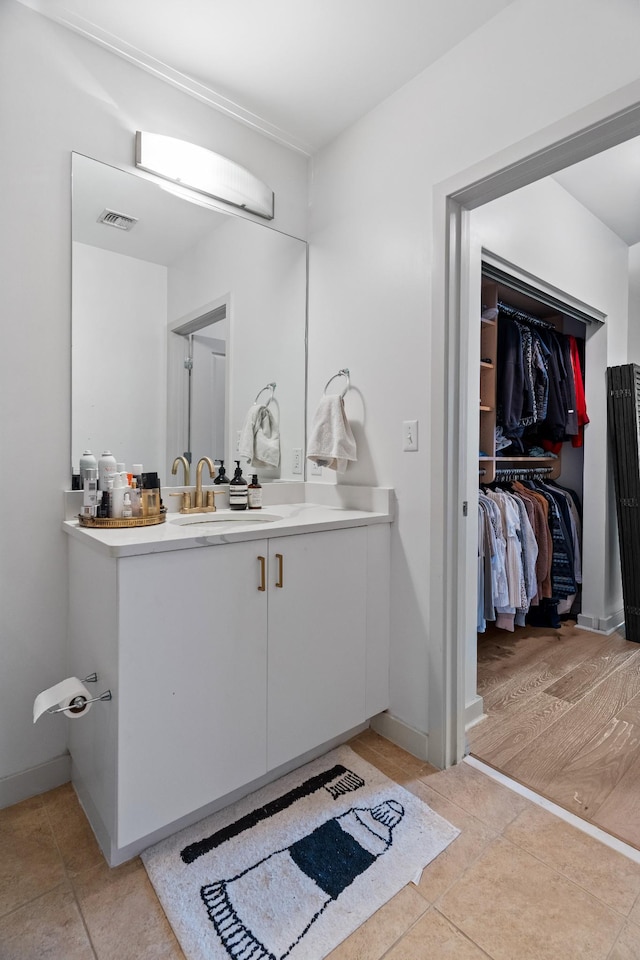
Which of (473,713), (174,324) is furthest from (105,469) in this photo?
(473,713)

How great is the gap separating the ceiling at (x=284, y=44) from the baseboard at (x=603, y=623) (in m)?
3.04

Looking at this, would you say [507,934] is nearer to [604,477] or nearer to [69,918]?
[69,918]

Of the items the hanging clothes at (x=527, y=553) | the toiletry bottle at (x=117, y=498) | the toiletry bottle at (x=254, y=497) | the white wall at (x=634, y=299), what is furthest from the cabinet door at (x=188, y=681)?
the white wall at (x=634, y=299)

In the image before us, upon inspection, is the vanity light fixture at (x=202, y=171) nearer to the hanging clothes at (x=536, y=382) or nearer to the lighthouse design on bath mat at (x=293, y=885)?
the hanging clothes at (x=536, y=382)

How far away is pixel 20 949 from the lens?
43.7 inches

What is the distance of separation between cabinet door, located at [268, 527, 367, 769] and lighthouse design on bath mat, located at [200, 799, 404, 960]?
272 millimetres

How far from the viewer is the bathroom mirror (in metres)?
1.72

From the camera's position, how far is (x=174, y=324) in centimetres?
194

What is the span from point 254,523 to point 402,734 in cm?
98

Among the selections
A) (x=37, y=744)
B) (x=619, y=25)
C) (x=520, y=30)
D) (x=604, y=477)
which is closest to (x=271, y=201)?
(x=520, y=30)

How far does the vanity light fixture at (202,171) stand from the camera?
1.80 m

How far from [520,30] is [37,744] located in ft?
8.88

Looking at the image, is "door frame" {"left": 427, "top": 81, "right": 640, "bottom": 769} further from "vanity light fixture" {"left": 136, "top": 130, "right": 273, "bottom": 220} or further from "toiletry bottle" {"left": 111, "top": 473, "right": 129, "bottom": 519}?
"toiletry bottle" {"left": 111, "top": 473, "right": 129, "bottom": 519}

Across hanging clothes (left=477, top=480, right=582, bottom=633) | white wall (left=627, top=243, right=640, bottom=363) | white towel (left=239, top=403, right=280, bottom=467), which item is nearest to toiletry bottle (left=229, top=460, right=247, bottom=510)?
white towel (left=239, top=403, right=280, bottom=467)
